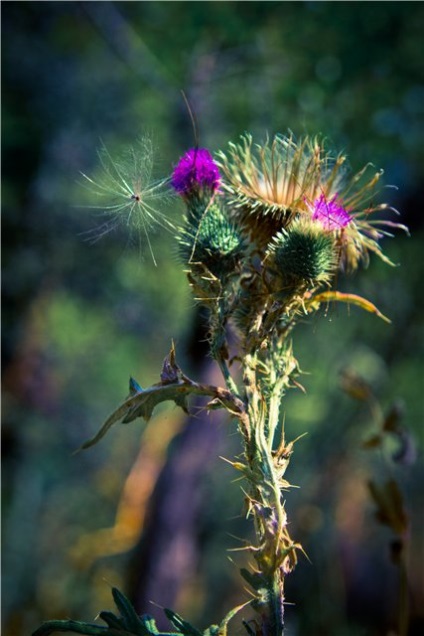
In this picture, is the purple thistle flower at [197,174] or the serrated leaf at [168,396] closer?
the serrated leaf at [168,396]

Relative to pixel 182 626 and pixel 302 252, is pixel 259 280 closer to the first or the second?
pixel 302 252

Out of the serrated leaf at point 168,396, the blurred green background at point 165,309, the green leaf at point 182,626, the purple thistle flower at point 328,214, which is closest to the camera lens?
the green leaf at point 182,626

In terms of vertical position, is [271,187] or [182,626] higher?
[271,187]

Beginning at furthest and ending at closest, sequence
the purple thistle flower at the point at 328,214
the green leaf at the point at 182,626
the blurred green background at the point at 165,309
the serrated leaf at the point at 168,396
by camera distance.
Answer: the blurred green background at the point at 165,309 < the purple thistle flower at the point at 328,214 < the serrated leaf at the point at 168,396 < the green leaf at the point at 182,626

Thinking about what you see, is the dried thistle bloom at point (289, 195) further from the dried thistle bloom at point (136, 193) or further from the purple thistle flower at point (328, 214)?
the dried thistle bloom at point (136, 193)

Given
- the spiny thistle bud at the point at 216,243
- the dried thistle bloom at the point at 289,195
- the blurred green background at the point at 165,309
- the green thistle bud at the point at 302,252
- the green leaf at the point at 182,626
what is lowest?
the green leaf at the point at 182,626

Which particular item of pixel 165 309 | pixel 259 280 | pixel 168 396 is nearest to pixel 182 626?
pixel 168 396

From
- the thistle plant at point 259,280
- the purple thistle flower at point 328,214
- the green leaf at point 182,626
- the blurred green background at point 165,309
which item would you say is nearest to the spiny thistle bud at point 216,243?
the thistle plant at point 259,280

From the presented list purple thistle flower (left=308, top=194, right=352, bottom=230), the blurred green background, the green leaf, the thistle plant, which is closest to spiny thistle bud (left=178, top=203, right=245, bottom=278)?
the thistle plant
